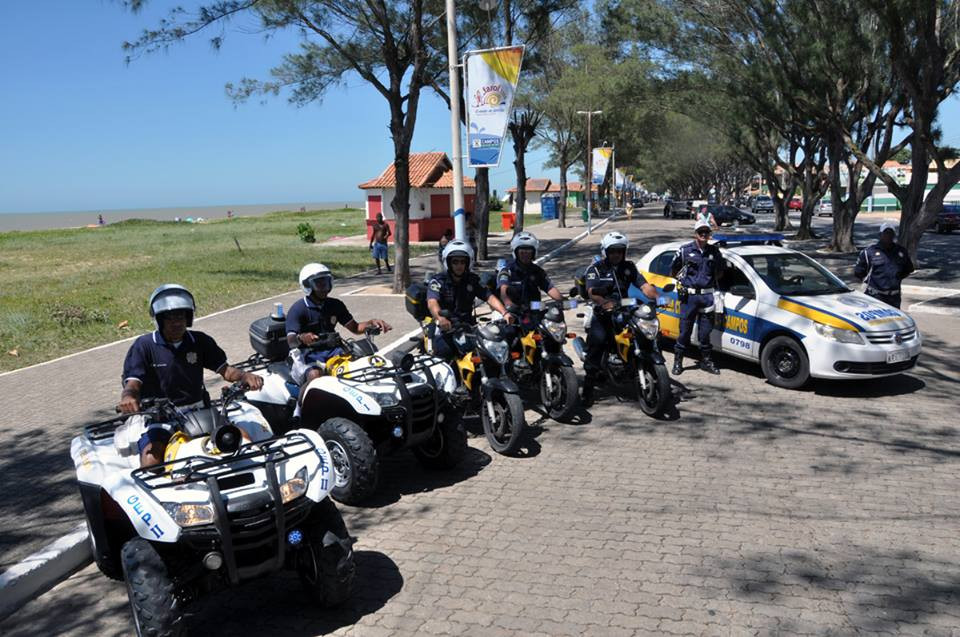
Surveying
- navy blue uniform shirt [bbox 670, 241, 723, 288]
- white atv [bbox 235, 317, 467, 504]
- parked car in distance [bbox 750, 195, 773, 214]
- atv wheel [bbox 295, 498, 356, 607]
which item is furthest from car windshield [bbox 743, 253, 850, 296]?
parked car in distance [bbox 750, 195, 773, 214]

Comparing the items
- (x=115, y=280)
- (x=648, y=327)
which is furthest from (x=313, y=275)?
(x=115, y=280)

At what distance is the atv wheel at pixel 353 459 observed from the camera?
529 centimetres

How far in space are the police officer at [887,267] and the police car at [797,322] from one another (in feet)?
3.40

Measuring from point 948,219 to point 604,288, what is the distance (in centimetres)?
3320

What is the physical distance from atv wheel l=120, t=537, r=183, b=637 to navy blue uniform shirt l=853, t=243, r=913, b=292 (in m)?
9.25

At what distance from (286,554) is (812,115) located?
72.3 feet

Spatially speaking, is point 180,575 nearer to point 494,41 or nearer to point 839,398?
point 839,398

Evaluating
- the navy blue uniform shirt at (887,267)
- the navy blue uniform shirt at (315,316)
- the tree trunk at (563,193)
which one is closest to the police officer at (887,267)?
the navy blue uniform shirt at (887,267)

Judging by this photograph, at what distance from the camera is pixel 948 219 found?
33750 millimetres

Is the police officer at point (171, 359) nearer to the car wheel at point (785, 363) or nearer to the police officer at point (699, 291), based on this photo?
the police officer at point (699, 291)

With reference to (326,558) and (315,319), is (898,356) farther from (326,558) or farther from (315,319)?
(326,558)

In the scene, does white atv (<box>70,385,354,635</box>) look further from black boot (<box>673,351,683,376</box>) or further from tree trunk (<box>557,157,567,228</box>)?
tree trunk (<box>557,157,567,228</box>)

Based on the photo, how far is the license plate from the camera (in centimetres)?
789

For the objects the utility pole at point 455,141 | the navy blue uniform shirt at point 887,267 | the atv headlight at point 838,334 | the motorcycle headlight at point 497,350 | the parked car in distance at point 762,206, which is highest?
the utility pole at point 455,141
